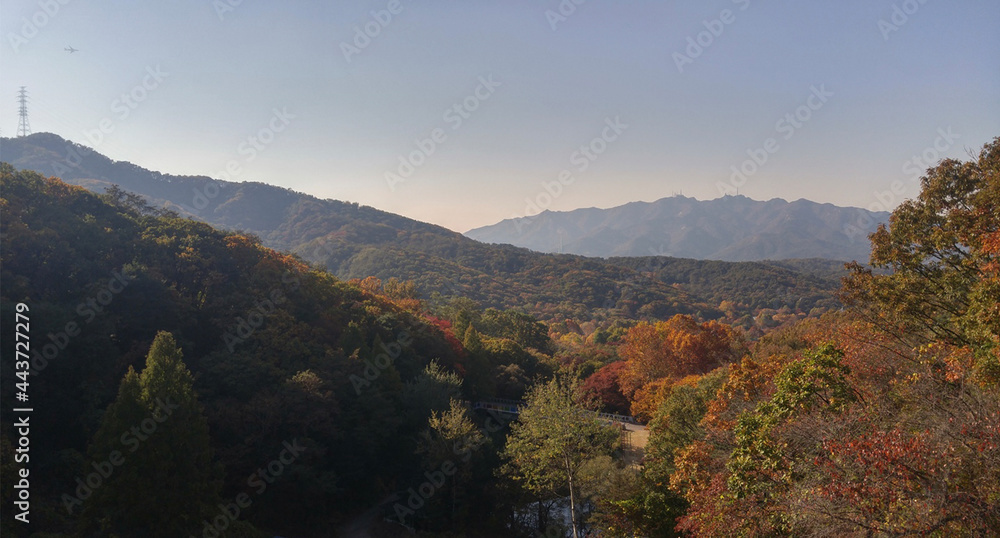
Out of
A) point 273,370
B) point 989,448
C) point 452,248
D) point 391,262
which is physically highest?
point 452,248

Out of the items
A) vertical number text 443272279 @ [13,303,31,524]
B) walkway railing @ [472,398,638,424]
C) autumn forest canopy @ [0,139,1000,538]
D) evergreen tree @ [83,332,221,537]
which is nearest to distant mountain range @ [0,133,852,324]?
walkway railing @ [472,398,638,424]

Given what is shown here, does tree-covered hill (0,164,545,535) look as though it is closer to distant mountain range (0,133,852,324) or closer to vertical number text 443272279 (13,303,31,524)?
vertical number text 443272279 (13,303,31,524)

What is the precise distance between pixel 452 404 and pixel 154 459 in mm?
11326

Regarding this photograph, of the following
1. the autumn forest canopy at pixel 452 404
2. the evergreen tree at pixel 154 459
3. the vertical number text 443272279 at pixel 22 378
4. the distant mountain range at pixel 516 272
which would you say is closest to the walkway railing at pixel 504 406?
the autumn forest canopy at pixel 452 404

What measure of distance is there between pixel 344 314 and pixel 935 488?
31.4 metres

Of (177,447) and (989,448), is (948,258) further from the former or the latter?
(177,447)

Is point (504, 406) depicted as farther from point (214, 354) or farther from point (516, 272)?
point (516, 272)

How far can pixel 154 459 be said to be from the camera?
639 inches

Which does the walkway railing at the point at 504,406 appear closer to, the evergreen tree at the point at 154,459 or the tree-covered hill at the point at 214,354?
the tree-covered hill at the point at 214,354

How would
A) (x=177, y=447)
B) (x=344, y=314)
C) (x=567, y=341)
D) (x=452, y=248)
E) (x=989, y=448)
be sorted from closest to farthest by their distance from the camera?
(x=989, y=448)
(x=177, y=447)
(x=344, y=314)
(x=567, y=341)
(x=452, y=248)

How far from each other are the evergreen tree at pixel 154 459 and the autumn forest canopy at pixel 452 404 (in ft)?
0.21

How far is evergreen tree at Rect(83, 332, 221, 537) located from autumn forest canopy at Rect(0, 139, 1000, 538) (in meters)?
0.07

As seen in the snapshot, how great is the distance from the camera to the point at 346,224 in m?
197

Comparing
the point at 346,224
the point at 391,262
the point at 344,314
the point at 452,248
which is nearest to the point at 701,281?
the point at 452,248
